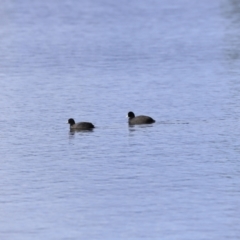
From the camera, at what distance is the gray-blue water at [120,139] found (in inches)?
1024

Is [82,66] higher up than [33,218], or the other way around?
[82,66]

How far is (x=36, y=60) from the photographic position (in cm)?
6116

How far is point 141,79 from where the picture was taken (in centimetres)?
5162

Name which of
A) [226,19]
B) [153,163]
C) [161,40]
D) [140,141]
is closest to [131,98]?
[140,141]

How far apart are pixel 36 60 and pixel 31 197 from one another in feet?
109

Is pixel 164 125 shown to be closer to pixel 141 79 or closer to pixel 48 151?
pixel 48 151

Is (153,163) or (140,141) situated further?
(140,141)

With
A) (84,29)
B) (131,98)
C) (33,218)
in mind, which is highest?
(84,29)

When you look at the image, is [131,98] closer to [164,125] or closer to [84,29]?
[164,125]

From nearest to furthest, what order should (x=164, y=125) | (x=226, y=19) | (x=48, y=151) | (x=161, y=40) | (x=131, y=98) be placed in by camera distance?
(x=48, y=151) → (x=164, y=125) → (x=131, y=98) → (x=161, y=40) → (x=226, y=19)

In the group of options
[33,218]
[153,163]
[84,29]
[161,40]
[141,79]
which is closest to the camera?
[33,218]

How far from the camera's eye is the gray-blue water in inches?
1024

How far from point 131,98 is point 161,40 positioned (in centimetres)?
2837

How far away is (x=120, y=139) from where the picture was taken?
120 feet
